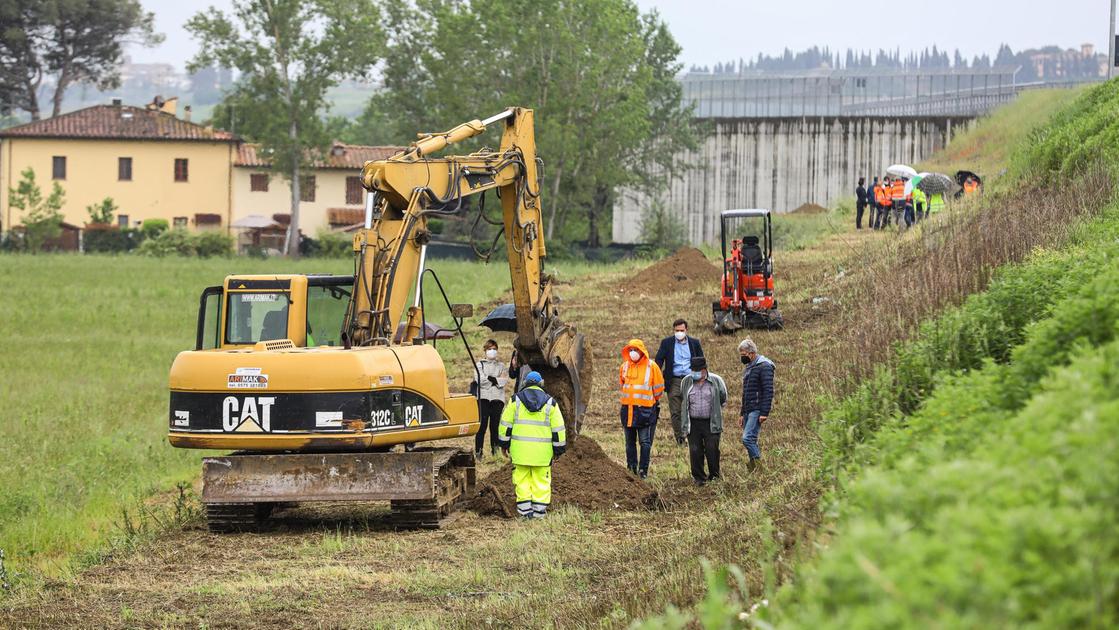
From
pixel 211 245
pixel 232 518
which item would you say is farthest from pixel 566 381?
pixel 211 245

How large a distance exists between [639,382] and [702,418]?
1.29 m

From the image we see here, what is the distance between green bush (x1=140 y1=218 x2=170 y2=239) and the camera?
73.4 metres

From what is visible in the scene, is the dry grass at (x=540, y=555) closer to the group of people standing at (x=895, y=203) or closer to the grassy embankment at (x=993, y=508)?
the grassy embankment at (x=993, y=508)

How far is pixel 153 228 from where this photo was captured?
243 feet

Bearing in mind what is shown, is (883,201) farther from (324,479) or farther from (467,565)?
(467,565)

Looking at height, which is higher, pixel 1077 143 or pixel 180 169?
pixel 180 169

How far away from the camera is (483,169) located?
1789 cm

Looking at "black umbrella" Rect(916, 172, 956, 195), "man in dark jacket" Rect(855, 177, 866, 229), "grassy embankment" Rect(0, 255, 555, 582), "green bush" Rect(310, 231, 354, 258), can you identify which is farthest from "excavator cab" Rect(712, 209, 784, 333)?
"green bush" Rect(310, 231, 354, 258)

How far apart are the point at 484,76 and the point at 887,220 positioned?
28.4 metres

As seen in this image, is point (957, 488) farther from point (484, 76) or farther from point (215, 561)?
point (484, 76)

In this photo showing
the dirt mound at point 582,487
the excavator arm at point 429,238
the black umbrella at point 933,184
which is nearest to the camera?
the excavator arm at point 429,238

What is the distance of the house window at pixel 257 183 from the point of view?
8125cm

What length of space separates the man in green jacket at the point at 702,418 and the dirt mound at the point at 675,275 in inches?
815

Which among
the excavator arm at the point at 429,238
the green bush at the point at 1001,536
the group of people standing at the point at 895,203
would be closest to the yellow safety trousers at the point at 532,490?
the excavator arm at the point at 429,238
